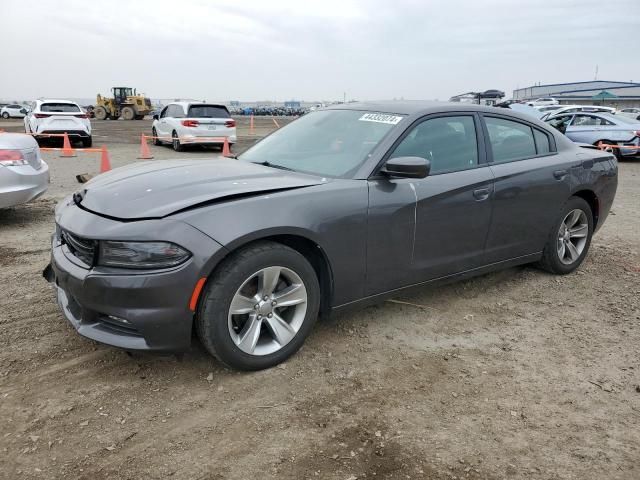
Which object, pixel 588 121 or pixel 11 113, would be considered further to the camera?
pixel 11 113

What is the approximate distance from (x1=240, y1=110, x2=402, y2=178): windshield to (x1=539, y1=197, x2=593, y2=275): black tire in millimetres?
1919

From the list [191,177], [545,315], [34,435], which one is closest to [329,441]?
[34,435]

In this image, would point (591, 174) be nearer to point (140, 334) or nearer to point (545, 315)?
point (545, 315)

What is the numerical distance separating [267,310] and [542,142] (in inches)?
118

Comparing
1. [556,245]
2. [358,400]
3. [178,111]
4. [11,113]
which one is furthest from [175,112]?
[11,113]

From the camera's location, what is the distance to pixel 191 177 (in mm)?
3352

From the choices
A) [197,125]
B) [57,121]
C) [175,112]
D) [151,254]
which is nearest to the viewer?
[151,254]

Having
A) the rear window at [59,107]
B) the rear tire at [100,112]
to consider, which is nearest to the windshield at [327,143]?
Answer: the rear window at [59,107]

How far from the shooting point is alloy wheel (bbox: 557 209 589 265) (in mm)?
4859

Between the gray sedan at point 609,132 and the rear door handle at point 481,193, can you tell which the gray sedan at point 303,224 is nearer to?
the rear door handle at point 481,193

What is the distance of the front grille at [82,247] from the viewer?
286 centimetres

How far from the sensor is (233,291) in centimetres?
289

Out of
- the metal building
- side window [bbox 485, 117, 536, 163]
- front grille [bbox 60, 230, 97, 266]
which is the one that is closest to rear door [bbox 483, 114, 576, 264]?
side window [bbox 485, 117, 536, 163]

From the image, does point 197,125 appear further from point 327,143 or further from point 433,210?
point 433,210
